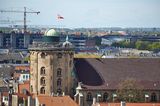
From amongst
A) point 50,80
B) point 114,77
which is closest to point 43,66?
point 50,80

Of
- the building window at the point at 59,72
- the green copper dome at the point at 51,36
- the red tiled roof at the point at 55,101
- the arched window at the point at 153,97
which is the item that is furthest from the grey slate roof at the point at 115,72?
the red tiled roof at the point at 55,101

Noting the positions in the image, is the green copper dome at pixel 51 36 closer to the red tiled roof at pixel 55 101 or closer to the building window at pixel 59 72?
the building window at pixel 59 72

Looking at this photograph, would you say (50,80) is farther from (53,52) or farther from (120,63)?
(120,63)

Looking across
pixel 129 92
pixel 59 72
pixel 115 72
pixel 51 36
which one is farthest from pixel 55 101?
pixel 115 72

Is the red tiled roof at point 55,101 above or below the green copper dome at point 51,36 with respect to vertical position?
below

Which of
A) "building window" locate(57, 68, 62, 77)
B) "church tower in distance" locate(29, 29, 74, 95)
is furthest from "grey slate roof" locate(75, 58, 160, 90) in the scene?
"building window" locate(57, 68, 62, 77)

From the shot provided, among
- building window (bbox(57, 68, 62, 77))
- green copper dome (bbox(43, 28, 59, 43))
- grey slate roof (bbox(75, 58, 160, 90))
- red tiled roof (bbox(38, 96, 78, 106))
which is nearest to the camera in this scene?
red tiled roof (bbox(38, 96, 78, 106))

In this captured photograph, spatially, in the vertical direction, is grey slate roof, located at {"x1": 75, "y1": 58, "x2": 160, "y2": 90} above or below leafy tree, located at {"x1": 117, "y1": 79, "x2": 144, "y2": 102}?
above

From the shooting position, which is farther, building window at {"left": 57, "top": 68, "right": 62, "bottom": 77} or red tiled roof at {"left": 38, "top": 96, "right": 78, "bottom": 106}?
building window at {"left": 57, "top": 68, "right": 62, "bottom": 77}

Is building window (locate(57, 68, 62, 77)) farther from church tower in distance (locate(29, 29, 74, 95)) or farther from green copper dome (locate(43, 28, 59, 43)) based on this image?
green copper dome (locate(43, 28, 59, 43))
